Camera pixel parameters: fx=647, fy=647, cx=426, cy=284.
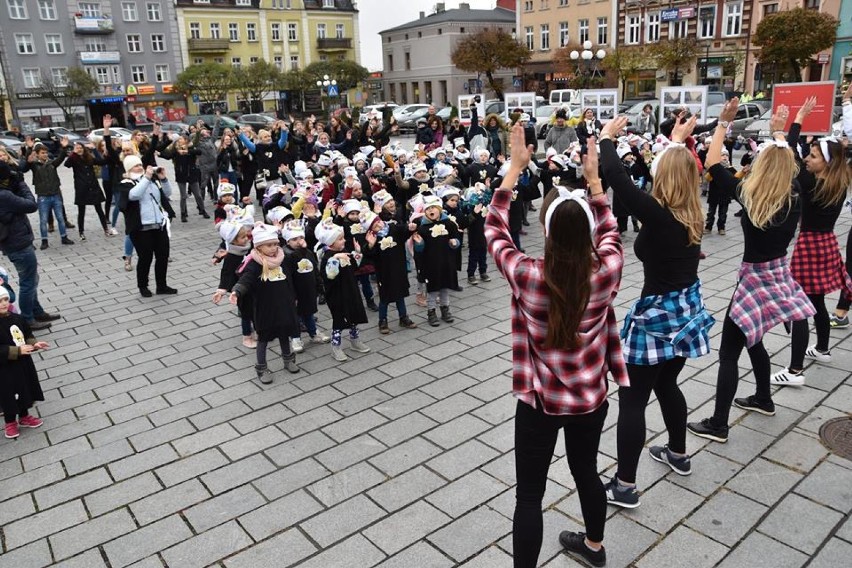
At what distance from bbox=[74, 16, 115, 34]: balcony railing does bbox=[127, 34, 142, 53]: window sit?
61.4 inches

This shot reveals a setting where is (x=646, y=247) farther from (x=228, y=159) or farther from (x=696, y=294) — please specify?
(x=228, y=159)

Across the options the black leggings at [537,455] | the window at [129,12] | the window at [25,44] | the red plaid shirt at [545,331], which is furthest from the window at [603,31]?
the black leggings at [537,455]

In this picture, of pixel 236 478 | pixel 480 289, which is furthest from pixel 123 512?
pixel 480 289

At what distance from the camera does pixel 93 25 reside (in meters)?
53.6

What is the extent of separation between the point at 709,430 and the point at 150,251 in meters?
7.72

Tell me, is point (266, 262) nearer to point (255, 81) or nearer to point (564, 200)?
point (564, 200)

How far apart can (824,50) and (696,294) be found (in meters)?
43.1

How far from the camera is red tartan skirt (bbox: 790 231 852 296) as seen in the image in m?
5.58

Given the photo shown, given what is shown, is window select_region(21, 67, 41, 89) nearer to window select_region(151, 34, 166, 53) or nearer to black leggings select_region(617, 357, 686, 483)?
window select_region(151, 34, 166, 53)

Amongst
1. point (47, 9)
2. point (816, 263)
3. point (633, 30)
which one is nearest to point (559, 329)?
point (816, 263)

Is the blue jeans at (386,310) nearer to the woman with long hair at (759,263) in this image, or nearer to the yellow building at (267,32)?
the woman with long hair at (759,263)

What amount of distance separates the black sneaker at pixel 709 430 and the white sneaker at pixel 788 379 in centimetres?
103

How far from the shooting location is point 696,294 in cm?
386

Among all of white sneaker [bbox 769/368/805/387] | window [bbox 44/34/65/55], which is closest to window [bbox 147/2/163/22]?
window [bbox 44/34/65/55]
